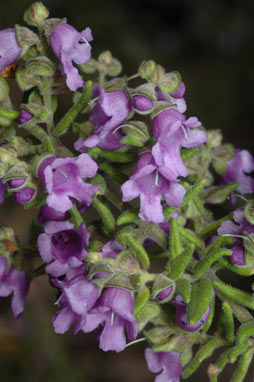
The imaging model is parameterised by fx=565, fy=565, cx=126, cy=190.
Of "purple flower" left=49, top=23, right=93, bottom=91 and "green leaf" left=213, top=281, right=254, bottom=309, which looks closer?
"purple flower" left=49, top=23, right=93, bottom=91

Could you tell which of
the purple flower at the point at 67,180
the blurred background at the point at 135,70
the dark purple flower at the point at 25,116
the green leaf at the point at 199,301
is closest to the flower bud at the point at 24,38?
the dark purple flower at the point at 25,116

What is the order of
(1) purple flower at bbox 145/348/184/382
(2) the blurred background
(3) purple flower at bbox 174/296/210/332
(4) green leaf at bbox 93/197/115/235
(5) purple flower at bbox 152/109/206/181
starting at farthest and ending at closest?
(2) the blurred background < (1) purple flower at bbox 145/348/184/382 < (4) green leaf at bbox 93/197/115/235 < (3) purple flower at bbox 174/296/210/332 < (5) purple flower at bbox 152/109/206/181

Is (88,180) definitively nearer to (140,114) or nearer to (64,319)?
(140,114)

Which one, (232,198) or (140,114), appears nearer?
(140,114)

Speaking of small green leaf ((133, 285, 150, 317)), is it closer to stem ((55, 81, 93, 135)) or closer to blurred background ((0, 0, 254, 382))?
stem ((55, 81, 93, 135))

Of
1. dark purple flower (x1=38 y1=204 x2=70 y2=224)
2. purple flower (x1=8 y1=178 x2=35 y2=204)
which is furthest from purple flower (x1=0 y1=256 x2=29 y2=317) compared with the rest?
purple flower (x1=8 y1=178 x2=35 y2=204)

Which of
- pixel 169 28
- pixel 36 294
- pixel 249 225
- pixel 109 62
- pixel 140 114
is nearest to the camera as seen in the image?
pixel 140 114

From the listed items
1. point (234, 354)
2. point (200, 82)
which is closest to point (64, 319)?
point (234, 354)
